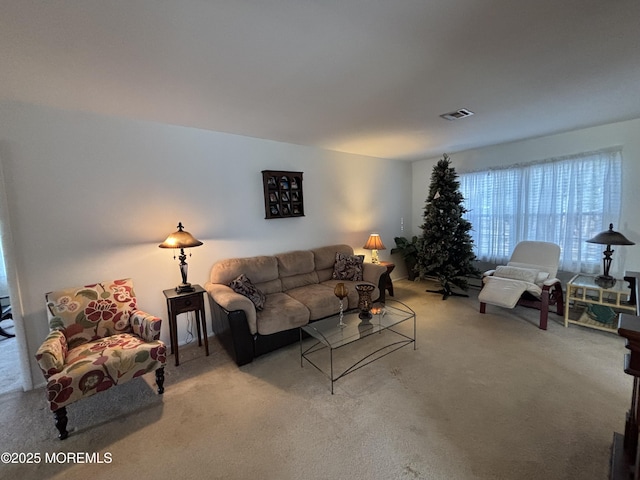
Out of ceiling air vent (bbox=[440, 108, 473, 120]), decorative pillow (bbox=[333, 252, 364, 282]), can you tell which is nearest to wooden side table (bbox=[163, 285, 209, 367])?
decorative pillow (bbox=[333, 252, 364, 282])

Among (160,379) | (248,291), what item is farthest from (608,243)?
(160,379)

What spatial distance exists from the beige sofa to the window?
234 centimetres

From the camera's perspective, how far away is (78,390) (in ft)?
6.00

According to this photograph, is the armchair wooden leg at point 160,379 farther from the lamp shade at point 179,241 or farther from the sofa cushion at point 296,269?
the sofa cushion at point 296,269

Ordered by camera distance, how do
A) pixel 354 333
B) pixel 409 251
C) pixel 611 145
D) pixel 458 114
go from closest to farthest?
pixel 354 333
pixel 458 114
pixel 611 145
pixel 409 251

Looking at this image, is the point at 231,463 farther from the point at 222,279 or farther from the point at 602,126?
the point at 602,126

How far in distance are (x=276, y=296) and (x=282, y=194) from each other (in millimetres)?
1455

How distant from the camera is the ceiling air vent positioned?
2.77 m

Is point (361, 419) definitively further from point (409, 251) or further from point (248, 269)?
point (409, 251)

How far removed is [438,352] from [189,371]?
98.7 inches

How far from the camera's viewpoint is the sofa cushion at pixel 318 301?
3066 millimetres

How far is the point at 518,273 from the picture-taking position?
3.62 m

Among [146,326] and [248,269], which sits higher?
[248,269]

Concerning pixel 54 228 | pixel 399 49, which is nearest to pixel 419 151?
pixel 399 49
